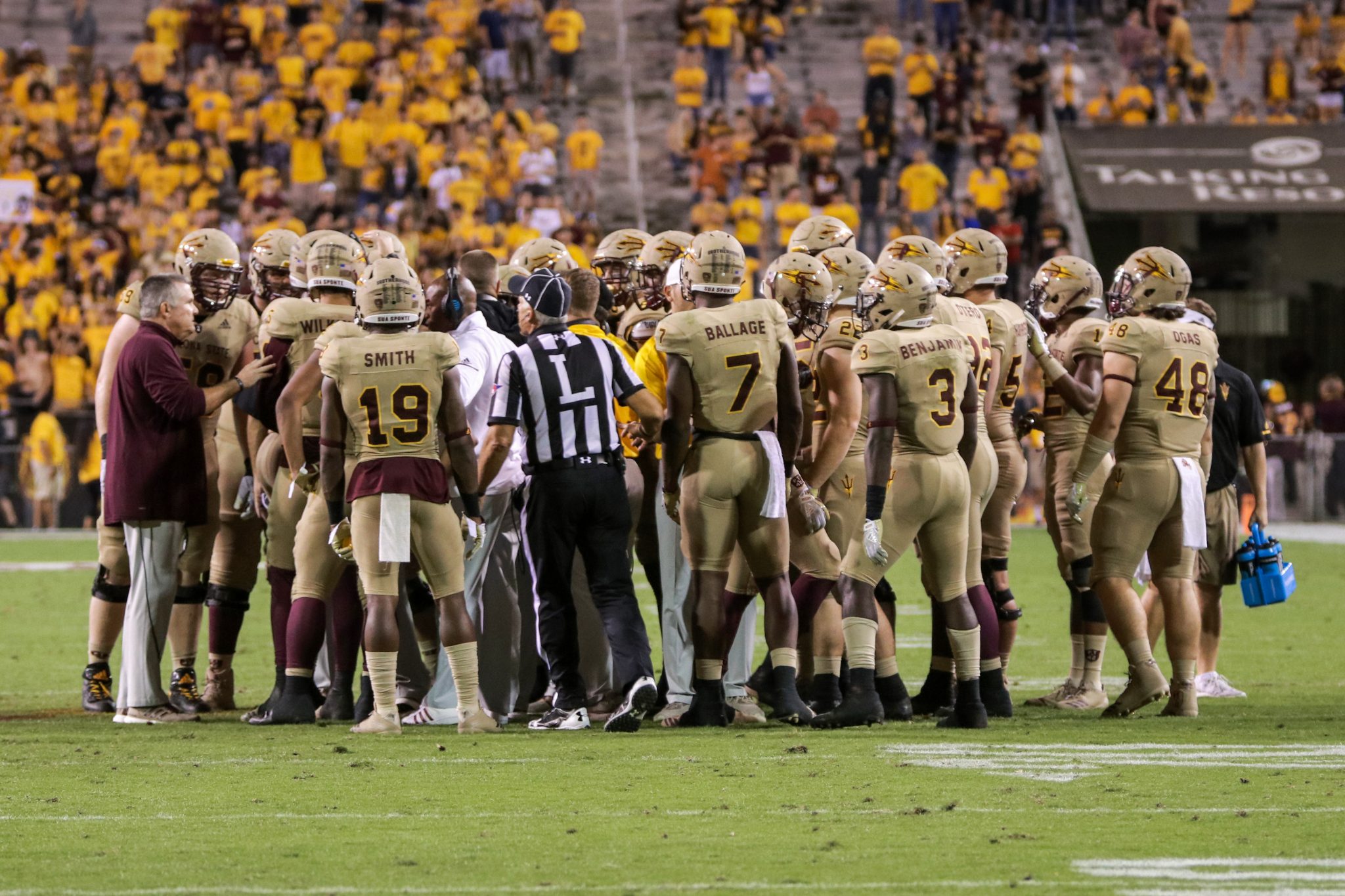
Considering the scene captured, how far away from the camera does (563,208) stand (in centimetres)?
Answer: 2494

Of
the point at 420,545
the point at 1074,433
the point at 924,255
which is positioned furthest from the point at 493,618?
the point at 1074,433

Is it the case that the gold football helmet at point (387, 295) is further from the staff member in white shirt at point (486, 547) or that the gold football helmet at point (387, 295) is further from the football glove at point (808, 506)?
the football glove at point (808, 506)

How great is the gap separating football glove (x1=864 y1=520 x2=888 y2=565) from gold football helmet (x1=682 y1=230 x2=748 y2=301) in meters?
Answer: 1.21

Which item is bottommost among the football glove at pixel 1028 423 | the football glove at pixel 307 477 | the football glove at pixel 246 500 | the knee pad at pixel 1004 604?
the knee pad at pixel 1004 604

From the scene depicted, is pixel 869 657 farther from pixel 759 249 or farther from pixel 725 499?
pixel 759 249

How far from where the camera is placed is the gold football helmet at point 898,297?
824cm

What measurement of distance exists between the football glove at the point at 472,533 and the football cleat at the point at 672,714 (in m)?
1.11

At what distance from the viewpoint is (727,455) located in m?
8.28

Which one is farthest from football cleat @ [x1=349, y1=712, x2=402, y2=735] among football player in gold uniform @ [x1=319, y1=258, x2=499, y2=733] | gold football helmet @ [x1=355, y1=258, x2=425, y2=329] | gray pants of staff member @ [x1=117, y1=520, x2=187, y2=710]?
gold football helmet @ [x1=355, y1=258, x2=425, y2=329]

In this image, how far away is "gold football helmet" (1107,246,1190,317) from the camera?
29.4ft

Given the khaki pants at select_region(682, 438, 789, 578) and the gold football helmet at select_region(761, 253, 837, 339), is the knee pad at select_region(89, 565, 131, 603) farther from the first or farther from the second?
the gold football helmet at select_region(761, 253, 837, 339)

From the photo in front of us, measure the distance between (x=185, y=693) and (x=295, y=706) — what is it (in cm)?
83

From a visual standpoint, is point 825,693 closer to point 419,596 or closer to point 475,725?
point 475,725

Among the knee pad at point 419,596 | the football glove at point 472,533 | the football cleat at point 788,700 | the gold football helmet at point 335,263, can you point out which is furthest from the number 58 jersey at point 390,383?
the football cleat at point 788,700
